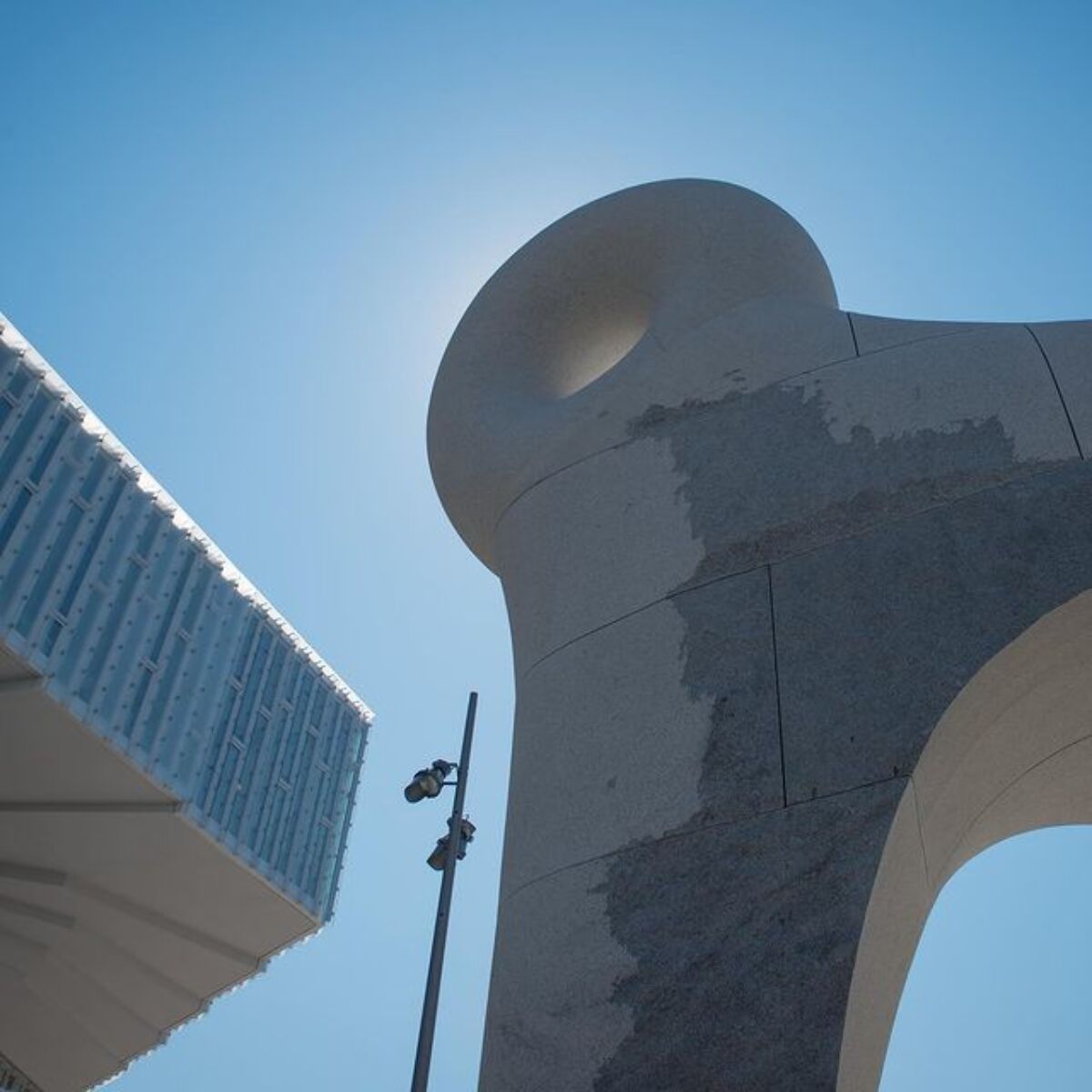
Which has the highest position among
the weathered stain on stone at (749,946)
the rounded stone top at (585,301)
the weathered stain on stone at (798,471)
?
the rounded stone top at (585,301)

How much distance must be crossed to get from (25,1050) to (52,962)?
5028 millimetres

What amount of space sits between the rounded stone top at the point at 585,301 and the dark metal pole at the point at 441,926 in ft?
7.88

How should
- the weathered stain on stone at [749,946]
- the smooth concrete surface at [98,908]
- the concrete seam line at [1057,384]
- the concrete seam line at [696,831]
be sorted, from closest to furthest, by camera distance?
the weathered stain on stone at [749,946] → the concrete seam line at [696,831] → the concrete seam line at [1057,384] → the smooth concrete surface at [98,908]

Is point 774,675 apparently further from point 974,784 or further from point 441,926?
point 441,926

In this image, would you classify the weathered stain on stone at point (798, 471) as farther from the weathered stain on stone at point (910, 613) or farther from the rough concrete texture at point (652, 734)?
the rough concrete texture at point (652, 734)

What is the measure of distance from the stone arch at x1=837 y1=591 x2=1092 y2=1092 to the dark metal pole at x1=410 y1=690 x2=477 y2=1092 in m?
3.43

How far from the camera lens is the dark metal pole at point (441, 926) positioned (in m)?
6.65

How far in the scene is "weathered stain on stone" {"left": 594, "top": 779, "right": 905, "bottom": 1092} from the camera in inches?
141

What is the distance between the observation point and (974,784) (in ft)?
15.4

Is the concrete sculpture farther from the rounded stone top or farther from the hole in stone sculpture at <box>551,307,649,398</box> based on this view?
the hole in stone sculpture at <box>551,307,649,398</box>

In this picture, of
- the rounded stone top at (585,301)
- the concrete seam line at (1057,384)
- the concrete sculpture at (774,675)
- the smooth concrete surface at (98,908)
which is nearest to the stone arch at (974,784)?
the concrete sculpture at (774,675)

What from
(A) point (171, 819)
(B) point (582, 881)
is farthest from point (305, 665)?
(B) point (582, 881)

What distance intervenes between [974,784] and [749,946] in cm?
143

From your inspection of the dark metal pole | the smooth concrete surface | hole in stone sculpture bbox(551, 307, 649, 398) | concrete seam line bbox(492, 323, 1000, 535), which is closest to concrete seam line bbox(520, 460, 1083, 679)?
concrete seam line bbox(492, 323, 1000, 535)
